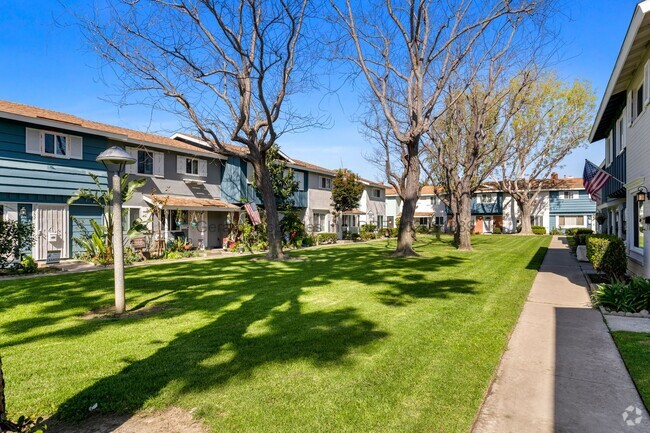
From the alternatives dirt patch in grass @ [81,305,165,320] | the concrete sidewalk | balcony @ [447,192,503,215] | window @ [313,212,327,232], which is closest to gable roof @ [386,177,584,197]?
balcony @ [447,192,503,215]

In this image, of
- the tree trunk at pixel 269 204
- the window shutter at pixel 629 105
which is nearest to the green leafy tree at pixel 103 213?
the tree trunk at pixel 269 204

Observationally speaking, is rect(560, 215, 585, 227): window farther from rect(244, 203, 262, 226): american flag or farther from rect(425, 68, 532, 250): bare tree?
rect(244, 203, 262, 226): american flag

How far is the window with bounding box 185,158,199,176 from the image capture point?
22.0 m

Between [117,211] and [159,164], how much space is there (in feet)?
46.2

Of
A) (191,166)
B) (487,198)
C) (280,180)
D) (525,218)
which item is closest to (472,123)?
(280,180)

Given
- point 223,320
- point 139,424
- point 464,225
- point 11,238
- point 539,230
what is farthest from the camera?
point 539,230

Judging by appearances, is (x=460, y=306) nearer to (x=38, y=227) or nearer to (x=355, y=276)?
(x=355, y=276)

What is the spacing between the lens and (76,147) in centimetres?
1697

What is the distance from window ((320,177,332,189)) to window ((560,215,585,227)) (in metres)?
32.5

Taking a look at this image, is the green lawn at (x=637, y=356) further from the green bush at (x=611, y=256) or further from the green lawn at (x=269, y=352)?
the green bush at (x=611, y=256)

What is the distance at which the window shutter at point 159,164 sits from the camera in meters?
20.1

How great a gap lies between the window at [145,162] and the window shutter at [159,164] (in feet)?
0.61

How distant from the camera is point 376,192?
42500mm

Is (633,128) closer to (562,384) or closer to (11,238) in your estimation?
(562,384)
